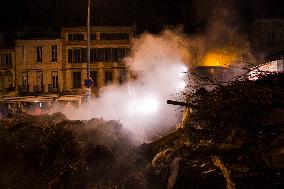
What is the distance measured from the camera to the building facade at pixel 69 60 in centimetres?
3956

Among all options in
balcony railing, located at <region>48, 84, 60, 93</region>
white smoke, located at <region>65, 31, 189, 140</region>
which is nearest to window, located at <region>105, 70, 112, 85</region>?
white smoke, located at <region>65, 31, 189, 140</region>

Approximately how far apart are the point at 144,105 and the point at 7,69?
21021mm

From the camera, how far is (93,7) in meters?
44.9

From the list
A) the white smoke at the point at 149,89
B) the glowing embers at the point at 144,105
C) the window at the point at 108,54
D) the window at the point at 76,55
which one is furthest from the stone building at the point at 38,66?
the glowing embers at the point at 144,105

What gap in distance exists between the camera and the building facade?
130ft

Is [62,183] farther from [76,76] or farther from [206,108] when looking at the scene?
[76,76]

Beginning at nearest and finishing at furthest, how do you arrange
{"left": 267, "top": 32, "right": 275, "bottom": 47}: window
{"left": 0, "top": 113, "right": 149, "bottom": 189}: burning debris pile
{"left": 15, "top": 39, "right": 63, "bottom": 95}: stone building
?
{"left": 0, "top": 113, "right": 149, "bottom": 189}: burning debris pile < {"left": 267, "top": 32, "right": 275, "bottom": 47}: window < {"left": 15, "top": 39, "right": 63, "bottom": 95}: stone building

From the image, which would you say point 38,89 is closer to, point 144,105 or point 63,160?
point 144,105

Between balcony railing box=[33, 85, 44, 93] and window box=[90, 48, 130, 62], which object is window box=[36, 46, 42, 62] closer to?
balcony railing box=[33, 85, 44, 93]

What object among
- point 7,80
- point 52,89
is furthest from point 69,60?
point 7,80

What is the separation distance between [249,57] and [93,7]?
20.8 meters

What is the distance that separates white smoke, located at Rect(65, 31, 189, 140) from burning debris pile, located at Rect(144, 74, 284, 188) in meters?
10.6

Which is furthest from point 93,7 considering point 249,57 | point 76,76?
point 249,57

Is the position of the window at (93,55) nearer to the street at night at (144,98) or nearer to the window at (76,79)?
the street at night at (144,98)
